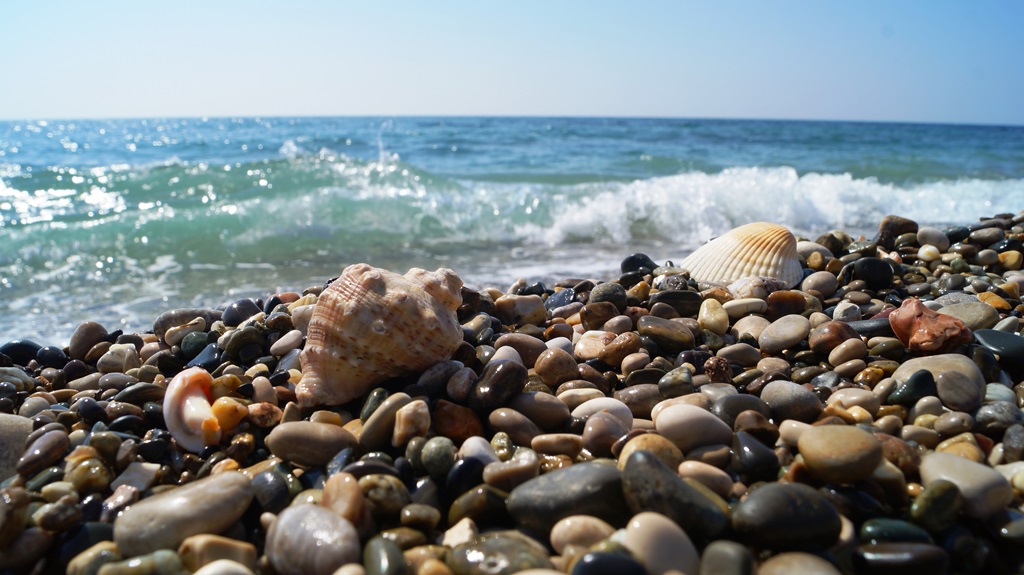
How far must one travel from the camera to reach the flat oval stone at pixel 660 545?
63.6 inches

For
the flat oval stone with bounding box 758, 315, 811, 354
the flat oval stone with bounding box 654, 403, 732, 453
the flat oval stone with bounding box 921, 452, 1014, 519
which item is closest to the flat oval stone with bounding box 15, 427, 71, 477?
the flat oval stone with bounding box 654, 403, 732, 453

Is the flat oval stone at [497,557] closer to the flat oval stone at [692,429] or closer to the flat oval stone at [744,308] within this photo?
the flat oval stone at [692,429]

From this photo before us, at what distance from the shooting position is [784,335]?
3.13 meters

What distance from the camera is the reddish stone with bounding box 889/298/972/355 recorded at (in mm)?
2771

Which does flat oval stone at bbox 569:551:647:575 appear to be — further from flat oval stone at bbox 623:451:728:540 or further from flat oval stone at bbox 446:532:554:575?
flat oval stone at bbox 623:451:728:540

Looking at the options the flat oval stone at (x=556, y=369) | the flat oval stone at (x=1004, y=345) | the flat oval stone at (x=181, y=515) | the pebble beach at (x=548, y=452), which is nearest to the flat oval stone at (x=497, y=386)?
the pebble beach at (x=548, y=452)

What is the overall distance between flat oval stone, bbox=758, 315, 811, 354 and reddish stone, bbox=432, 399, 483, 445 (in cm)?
162

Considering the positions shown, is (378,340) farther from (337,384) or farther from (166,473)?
(166,473)

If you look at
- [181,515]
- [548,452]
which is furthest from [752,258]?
[181,515]

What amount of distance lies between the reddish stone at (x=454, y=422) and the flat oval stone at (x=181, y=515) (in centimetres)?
66

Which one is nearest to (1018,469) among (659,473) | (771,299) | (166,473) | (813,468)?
(813,468)

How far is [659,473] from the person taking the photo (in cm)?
181

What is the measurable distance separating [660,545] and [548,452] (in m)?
0.69

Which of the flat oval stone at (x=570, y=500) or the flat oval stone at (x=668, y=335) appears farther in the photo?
the flat oval stone at (x=668, y=335)
